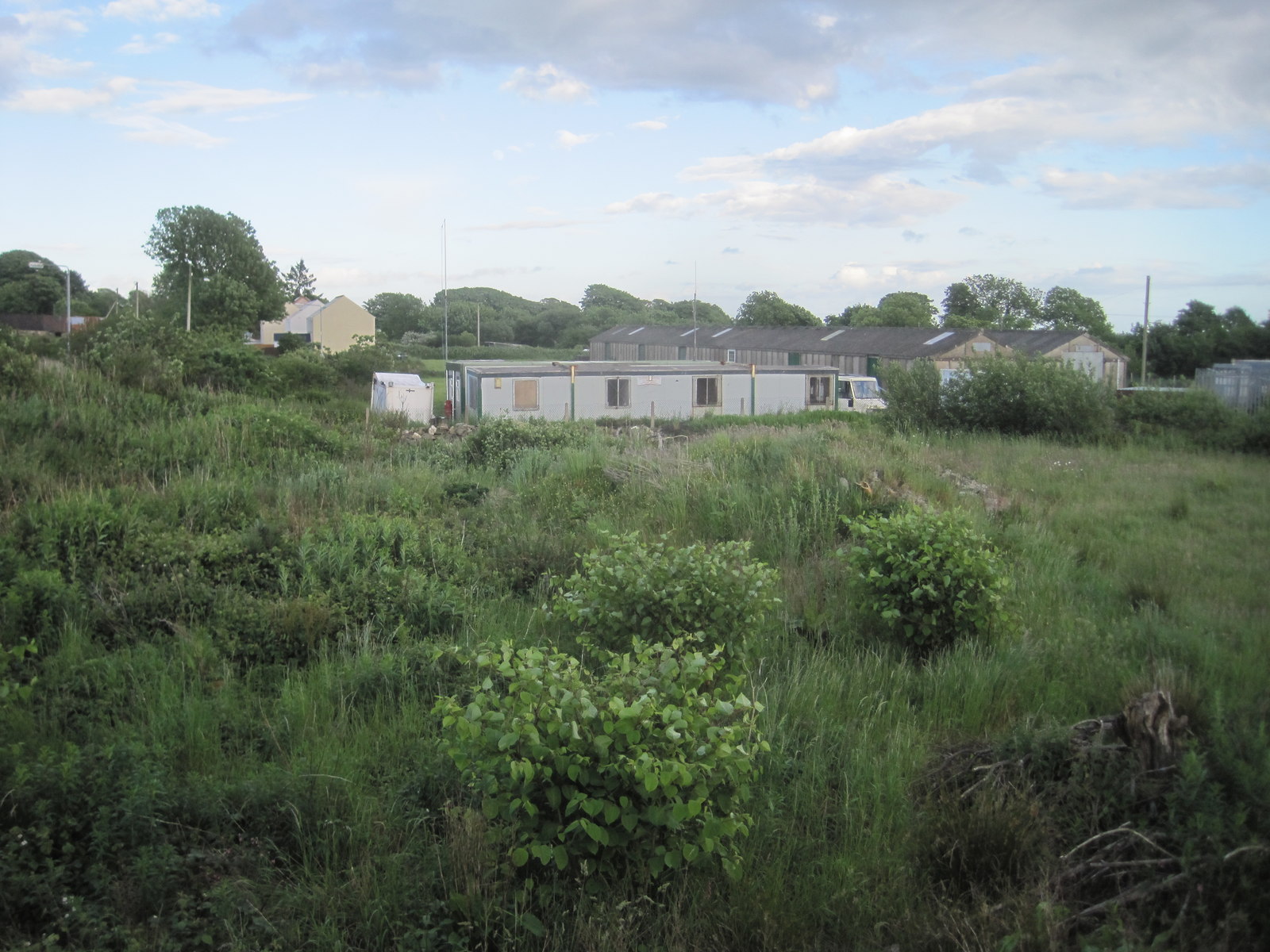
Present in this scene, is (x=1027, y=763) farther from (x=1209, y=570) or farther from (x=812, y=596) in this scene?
(x=1209, y=570)

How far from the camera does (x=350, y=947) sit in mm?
3035

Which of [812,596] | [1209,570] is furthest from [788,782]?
[1209,570]

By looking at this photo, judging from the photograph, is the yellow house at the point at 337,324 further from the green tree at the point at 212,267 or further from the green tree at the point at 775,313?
the green tree at the point at 775,313

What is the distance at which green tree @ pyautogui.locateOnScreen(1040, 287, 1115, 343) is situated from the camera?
29500 millimetres

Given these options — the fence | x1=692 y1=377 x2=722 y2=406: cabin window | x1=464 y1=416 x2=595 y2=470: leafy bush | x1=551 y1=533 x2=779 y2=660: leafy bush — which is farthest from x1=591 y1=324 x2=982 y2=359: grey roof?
x1=551 y1=533 x2=779 y2=660: leafy bush

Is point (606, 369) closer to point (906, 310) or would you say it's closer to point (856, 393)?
point (856, 393)

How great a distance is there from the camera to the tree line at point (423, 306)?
164 ft

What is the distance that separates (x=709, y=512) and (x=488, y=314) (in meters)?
79.6

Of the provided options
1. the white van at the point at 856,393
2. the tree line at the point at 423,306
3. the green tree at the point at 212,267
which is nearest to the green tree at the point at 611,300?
the tree line at the point at 423,306

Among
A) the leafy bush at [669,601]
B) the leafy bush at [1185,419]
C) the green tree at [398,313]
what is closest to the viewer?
the leafy bush at [669,601]

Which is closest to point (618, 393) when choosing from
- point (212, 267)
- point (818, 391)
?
point (818, 391)

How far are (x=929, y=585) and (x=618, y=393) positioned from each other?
26.6 meters

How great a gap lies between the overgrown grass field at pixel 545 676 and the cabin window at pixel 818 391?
82.5ft

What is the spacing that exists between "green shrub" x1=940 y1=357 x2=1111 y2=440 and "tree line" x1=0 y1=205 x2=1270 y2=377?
125 cm
